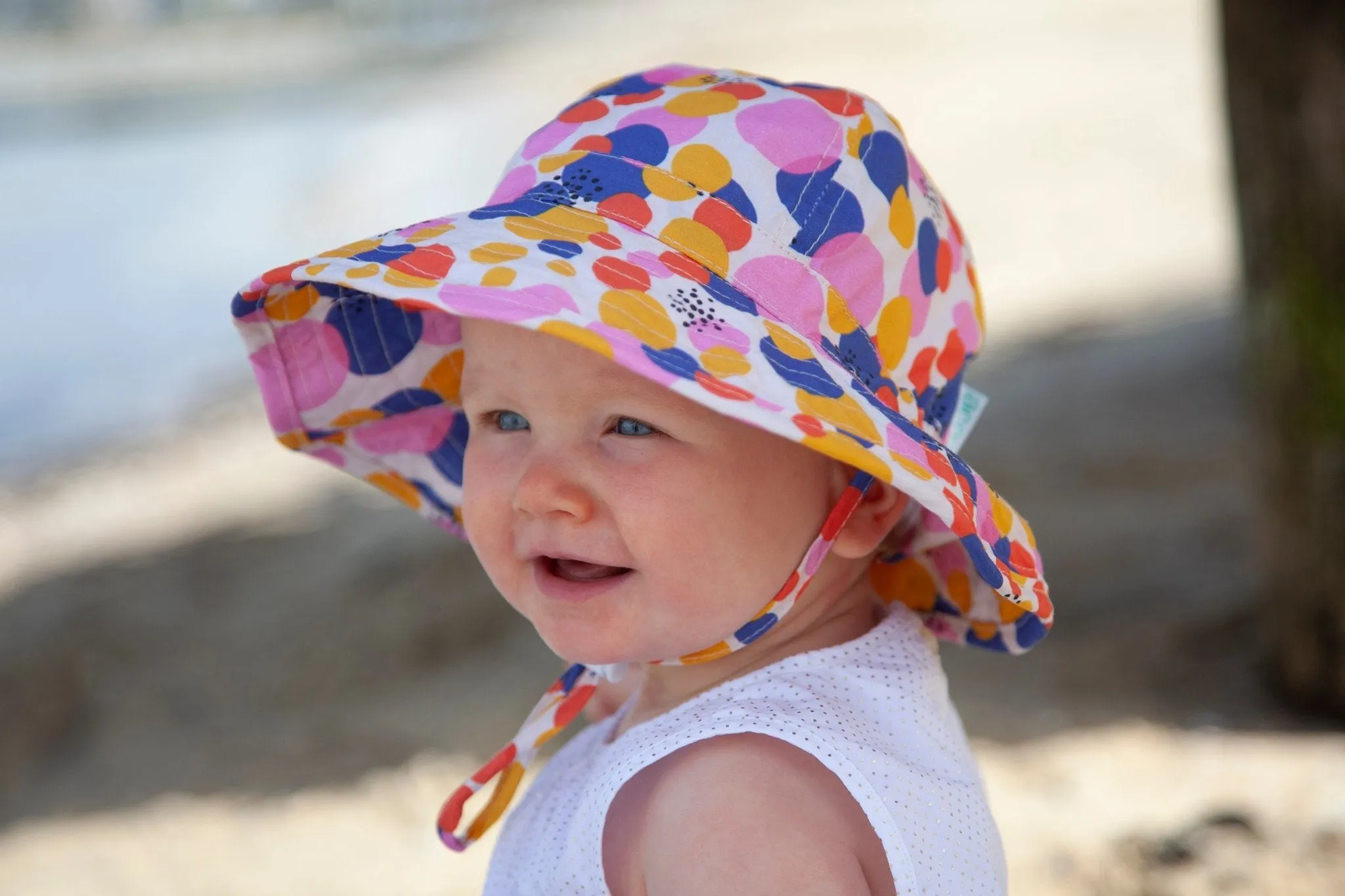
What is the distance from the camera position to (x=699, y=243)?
4.46ft

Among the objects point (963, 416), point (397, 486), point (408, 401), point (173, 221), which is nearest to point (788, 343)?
point (963, 416)

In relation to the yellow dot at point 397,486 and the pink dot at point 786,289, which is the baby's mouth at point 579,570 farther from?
the yellow dot at point 397,486

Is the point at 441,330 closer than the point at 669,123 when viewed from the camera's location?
No

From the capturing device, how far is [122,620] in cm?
422

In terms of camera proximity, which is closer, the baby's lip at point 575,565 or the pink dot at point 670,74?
the baby's lip at point 575,565

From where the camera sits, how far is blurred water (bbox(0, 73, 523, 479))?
7863 mm

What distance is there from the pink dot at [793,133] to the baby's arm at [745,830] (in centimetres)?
58

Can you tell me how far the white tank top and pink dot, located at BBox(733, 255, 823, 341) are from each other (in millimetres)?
364

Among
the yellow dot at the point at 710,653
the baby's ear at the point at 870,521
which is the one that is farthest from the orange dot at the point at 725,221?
the yellow dot at the point at 710,653

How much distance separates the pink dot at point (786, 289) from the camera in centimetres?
135

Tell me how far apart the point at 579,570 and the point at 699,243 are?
0.36 meters

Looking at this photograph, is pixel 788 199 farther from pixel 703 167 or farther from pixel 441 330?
pixel 441 330

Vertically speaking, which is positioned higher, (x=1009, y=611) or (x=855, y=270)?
(x=855, y=270)

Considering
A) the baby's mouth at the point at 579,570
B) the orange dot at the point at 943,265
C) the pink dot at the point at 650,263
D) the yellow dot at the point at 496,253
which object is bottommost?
the baby's mouth at the point at 579,570
